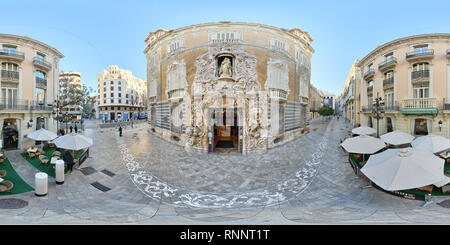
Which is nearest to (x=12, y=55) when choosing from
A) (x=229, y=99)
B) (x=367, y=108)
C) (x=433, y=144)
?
(x=229, y=99)

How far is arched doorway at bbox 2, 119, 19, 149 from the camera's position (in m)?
14.1

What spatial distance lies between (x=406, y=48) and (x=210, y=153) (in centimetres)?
2198

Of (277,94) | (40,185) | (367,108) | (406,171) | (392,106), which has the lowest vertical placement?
(40,185)

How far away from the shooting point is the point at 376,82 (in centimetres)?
2123

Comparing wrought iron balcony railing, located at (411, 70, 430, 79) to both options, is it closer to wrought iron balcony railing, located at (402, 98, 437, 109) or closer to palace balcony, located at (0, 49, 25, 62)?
wrought iron balcony railing, located at (402, 98, 437, 109)

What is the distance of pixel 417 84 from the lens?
16875 millimetres

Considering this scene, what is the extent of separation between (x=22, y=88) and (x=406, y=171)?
26.0 metres

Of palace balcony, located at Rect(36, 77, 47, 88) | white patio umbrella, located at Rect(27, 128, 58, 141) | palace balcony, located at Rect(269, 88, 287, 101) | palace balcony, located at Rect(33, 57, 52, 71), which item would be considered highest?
palace balcony, located at Rect(33, 57, 52, 71)

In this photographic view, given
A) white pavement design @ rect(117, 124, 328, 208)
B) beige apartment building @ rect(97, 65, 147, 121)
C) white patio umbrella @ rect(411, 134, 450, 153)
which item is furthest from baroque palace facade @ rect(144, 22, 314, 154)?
beige apartment building @ rect(97, 65, 147, 121)

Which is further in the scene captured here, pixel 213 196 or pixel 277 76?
pixel 277 76

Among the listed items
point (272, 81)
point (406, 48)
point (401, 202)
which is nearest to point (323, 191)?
point (401, 202)

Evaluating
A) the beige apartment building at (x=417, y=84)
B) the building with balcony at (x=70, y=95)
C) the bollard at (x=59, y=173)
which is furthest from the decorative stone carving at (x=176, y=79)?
the building with balcony at (x=70, y=95)

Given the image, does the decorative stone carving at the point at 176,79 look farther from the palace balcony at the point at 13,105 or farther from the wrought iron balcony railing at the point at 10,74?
the wrought iron balcony railing at the point at 10,74

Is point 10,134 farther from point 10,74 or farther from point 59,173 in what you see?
point 59,173
